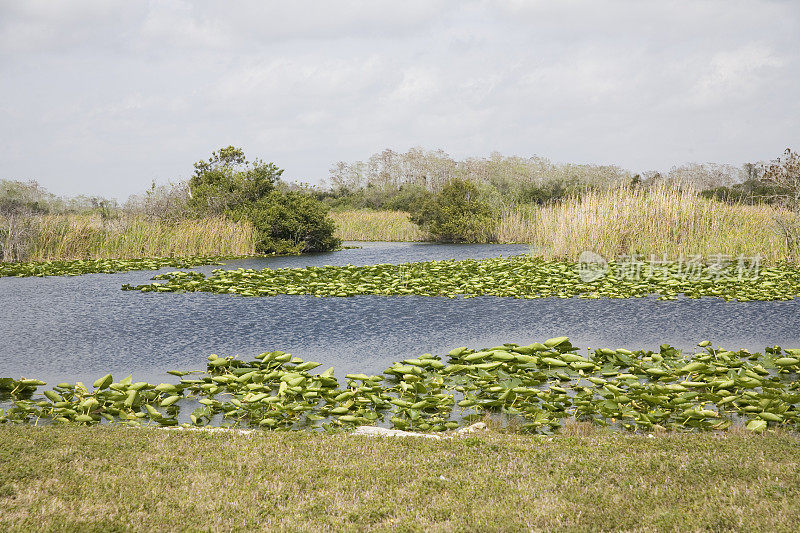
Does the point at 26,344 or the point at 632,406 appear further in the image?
the point at 26,344

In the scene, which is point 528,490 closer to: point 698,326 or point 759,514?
point 759,514

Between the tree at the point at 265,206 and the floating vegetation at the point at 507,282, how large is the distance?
29.9ft

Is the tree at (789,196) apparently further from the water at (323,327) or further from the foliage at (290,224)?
the foliage at (290,224)

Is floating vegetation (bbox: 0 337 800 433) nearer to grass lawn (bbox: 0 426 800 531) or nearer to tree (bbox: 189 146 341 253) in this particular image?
grass lawn (bbox: 0 426 800 531)

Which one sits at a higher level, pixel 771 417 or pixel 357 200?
pixel 357 200

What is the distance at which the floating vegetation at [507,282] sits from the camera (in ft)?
40.6

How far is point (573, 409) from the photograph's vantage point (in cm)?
560

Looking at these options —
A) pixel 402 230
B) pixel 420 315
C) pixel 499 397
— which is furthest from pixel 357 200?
pixel 499 397

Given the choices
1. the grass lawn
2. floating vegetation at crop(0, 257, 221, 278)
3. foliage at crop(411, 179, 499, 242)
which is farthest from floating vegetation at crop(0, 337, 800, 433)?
foliage at crop(411, 179, 499, 242)

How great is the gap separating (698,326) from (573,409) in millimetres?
4550

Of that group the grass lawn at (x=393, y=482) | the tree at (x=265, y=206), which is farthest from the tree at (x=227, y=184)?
the grass lawn at (x=393, y=482)

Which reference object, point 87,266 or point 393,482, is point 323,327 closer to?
point 393,482

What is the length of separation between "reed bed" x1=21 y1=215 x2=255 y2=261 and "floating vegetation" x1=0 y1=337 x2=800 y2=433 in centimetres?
1688

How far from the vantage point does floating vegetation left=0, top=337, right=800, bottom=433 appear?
5309mm
